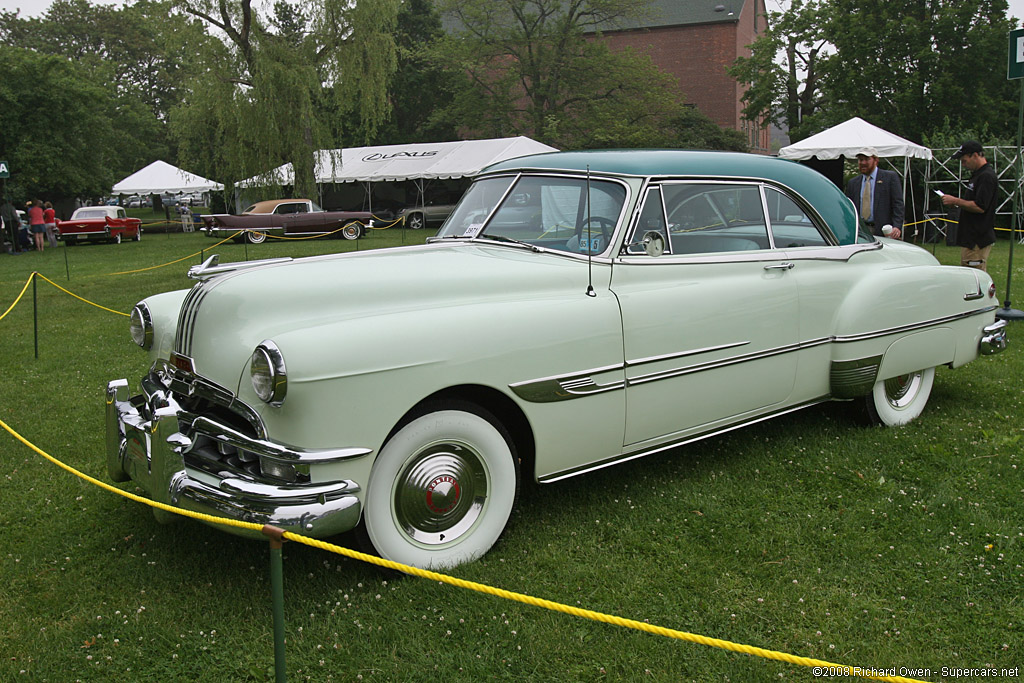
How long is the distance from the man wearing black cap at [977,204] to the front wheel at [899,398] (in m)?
3.45

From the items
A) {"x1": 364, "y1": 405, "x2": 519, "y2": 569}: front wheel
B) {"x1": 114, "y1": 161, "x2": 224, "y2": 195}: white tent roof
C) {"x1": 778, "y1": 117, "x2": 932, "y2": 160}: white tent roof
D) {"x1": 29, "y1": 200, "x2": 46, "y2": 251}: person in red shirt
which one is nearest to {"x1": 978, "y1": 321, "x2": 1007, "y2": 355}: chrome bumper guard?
{"x1": 364, "y1": 405, "x2": 519, "y2": 569}: front wheel

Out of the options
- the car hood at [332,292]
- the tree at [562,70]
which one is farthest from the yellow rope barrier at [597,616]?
the tree at [562,70]

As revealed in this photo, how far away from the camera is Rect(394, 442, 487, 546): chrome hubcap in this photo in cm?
324

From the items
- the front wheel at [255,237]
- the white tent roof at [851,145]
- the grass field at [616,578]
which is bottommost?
the grass field at [616,578]

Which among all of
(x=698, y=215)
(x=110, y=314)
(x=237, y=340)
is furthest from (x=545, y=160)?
(x=110, y=314)

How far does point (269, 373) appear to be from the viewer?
9.43 feet

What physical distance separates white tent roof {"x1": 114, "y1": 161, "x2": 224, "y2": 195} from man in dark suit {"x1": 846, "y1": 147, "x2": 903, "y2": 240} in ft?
106

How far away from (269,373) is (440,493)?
866 millimetres

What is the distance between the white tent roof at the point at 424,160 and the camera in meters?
29.3

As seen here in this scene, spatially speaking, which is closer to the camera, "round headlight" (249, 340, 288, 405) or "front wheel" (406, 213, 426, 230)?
"round headlight" (249, 340, 288, 405)

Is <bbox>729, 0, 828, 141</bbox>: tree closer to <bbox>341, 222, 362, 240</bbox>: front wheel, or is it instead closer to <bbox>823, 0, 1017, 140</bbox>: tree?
<bbox>823, 0, 1017, 140</bbox>: tree

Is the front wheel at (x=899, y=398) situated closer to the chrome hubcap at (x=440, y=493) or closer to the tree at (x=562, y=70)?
the chrome hubcap at (x=440, y=493)

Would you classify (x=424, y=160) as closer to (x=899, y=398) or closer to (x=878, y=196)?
(x=878, y=196)

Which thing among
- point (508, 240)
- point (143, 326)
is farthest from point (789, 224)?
point (143, 326)
